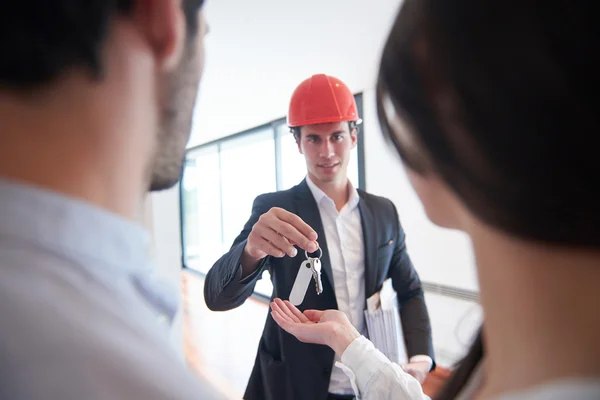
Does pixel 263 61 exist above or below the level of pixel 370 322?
above

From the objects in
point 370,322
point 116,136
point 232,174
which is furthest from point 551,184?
point 232,174

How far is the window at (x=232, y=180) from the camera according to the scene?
16.1ft

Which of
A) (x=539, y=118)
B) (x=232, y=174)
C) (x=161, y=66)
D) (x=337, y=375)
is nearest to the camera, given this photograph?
(x=539, y=118)

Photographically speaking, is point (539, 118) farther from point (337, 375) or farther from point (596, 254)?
point (337, 375)

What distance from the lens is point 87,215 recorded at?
354 mm

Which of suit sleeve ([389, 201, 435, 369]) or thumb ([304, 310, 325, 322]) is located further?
suit sleeve ([389, 201, 435, 369])

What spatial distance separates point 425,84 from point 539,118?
4.1 inches

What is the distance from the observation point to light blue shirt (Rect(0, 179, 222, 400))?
0.26 m

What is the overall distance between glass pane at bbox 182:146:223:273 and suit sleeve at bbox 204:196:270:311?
556cm

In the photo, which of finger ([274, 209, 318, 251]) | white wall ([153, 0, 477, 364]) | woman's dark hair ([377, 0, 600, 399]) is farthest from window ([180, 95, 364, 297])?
woman's dark hair ([377, 0, 600, 399])

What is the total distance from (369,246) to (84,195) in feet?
3.73

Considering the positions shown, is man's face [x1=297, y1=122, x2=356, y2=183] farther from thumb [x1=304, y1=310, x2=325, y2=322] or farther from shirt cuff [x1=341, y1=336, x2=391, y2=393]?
shirt cuff [x1=341, y1=336, x2=391, y2=393]

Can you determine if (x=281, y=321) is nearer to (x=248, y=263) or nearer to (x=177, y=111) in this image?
(x=248, y=263)

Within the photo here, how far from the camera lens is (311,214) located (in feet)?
4.61
